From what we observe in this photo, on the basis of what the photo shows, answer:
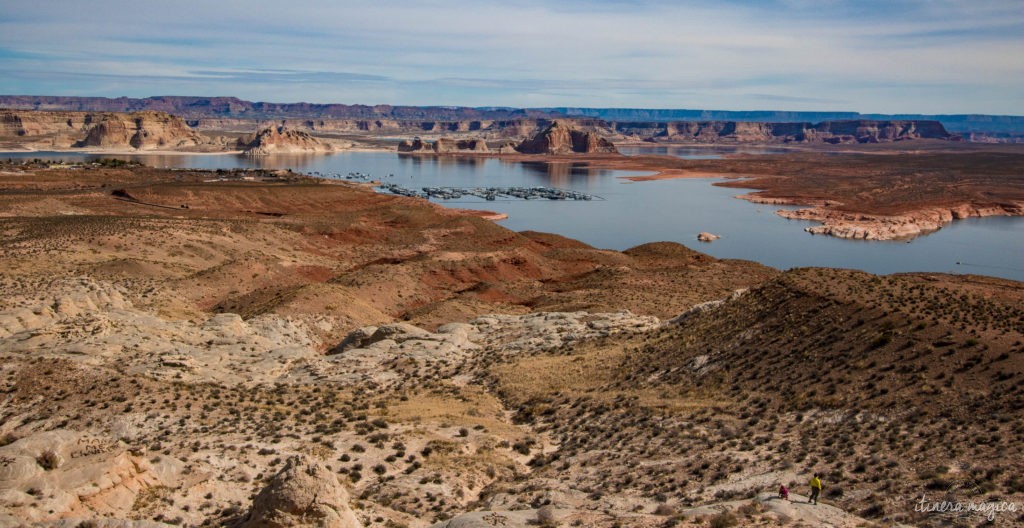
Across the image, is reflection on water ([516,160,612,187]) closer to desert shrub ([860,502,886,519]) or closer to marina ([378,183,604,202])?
marina ([378,183,604,202])

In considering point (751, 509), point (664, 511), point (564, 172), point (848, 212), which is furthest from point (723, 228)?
point (564, 172)

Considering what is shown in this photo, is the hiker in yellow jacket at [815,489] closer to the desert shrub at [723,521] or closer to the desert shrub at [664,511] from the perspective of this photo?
the desert shrub at [723,521]

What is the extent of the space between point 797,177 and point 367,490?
157 m

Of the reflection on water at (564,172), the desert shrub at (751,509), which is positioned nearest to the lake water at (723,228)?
the reflection on water at (564,172)

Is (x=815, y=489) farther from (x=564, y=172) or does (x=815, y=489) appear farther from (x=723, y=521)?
(x=564, y=172)

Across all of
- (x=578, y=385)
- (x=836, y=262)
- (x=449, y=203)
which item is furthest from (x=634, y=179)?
(x=578, y=385)

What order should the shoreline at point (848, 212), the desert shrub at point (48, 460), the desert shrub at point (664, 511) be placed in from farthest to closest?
1. the shoreline at point (848, 212)
2. the desert shrub at point (48, 460)
3. the desert shrub at point (664, 511)

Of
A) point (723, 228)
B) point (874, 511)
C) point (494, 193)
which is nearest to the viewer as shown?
point (874, 511)

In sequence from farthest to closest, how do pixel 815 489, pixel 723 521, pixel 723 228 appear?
pixel 723 228 → pixel 815 489 → pixel 723 521

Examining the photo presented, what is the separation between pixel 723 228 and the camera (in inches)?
3445

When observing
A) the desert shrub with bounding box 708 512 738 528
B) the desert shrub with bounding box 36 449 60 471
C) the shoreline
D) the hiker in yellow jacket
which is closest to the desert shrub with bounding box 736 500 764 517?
the desert shrub with bounding box 708 512 738 528

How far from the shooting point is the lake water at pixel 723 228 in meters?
70.1

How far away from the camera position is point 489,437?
1861 centimetres

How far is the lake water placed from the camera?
7006cm
